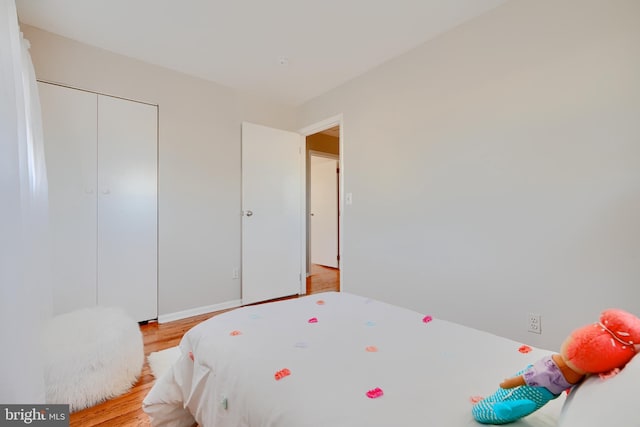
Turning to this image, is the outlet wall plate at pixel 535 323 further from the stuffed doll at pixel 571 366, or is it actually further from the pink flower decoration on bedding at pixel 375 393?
the pink flower decoration on bedding at pixel 375 393

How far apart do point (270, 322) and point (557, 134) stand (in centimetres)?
189

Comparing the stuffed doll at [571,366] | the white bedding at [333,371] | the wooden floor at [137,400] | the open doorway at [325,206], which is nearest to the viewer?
the stuffed doll at [571,366]

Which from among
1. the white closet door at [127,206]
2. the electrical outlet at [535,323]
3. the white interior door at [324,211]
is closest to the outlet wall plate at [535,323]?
the electrical outlet at [535,323]

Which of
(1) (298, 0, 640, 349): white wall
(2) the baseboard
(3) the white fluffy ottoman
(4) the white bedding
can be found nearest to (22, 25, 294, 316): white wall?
(2) the baseboard

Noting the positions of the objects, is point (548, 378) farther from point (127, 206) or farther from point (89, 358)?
point (127, 206)

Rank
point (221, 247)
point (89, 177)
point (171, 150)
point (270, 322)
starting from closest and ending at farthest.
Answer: point (270, 322), point (89, 177), point (171, 150), point (221, 247)

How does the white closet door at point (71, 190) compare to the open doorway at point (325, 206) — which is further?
the open doorway at point (325, 206)

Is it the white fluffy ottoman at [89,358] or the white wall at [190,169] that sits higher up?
the white wall at [190,169]

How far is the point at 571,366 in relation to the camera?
59 cm

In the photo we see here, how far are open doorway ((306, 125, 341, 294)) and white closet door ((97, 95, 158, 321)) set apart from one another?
2577 mm

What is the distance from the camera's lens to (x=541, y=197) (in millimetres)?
1745

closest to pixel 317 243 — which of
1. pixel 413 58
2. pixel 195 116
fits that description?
pixel 195 116

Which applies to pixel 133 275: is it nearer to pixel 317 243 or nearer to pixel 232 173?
pixel 232 173
